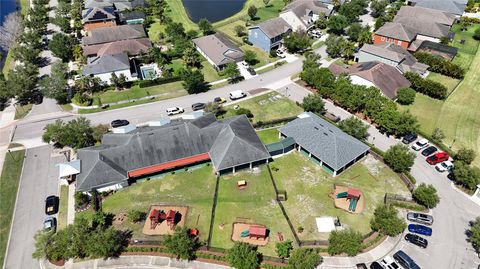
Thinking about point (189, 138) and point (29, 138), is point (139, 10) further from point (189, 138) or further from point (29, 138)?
point (189, 138)

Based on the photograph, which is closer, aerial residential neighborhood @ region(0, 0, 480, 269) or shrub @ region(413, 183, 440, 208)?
aerial residential neighborhood @ region(0, 0, 480, 269)

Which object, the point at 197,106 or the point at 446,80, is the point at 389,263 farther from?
the point at 446,80

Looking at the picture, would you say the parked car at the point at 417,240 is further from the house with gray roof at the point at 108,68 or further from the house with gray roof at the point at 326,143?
the house with gray roof at the point at 108,68

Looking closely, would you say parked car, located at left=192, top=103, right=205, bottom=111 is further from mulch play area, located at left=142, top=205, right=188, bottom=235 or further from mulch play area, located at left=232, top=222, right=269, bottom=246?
mulch play area, located at left=232, top=222, right=269, bottom=246

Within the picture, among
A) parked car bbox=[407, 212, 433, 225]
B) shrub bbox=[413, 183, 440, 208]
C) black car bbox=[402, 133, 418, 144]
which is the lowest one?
parked car bbox=[407, 212, 433, 225]

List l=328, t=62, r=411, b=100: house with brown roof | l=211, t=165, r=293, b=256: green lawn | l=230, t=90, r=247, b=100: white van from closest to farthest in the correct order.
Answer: l=211, t=165, r=293, b=256: green lawn, l=328, t=62, r=411, b=100: house with brown roof, l=230, t=90, r=247, b=100: white van

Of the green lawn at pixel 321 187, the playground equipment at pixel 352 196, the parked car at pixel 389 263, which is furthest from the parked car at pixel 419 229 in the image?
the playground equipment at pixel 352 196

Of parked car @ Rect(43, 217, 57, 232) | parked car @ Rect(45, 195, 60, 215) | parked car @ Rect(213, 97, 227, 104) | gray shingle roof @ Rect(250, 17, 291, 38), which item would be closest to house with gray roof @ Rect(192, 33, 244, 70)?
gray shingle roof @ Rect(250, 17, 291, 38)
